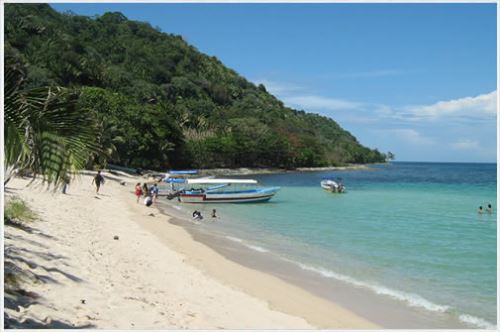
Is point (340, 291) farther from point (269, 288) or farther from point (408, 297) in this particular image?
point (269, 288)

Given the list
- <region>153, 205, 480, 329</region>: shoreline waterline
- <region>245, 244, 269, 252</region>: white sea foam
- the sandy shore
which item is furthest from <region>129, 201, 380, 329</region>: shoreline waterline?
<region>245, 244, 269, 252</region>: white sea foam

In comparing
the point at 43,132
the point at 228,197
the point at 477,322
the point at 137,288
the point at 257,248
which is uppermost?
the point at 43,132

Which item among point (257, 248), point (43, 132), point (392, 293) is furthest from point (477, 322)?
point (43, 132)

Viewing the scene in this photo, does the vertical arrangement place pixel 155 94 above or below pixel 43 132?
above

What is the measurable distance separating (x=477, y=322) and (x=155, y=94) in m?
93.7

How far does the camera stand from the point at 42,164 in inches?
195

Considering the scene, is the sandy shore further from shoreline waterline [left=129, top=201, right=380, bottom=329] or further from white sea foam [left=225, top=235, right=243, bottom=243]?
white sea foam [left=225, top=235, right=243, bottom=243]

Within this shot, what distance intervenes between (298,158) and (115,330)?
104418 millimetres

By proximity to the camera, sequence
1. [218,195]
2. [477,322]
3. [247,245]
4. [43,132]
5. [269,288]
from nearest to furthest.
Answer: [43,132] < [477,322] < [269,288] < [247,245] < [218,195]

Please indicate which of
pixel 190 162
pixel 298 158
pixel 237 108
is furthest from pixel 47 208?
pixel 237 108

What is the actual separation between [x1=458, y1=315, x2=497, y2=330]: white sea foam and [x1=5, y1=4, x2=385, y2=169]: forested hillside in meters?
36.2

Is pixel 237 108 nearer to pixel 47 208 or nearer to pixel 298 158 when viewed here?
pixel 298 158

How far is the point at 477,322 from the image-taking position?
30.2 ft

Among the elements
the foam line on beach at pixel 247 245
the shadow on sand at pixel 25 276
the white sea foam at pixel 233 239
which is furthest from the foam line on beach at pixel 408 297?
the shadow on sand at pixel 25 276
